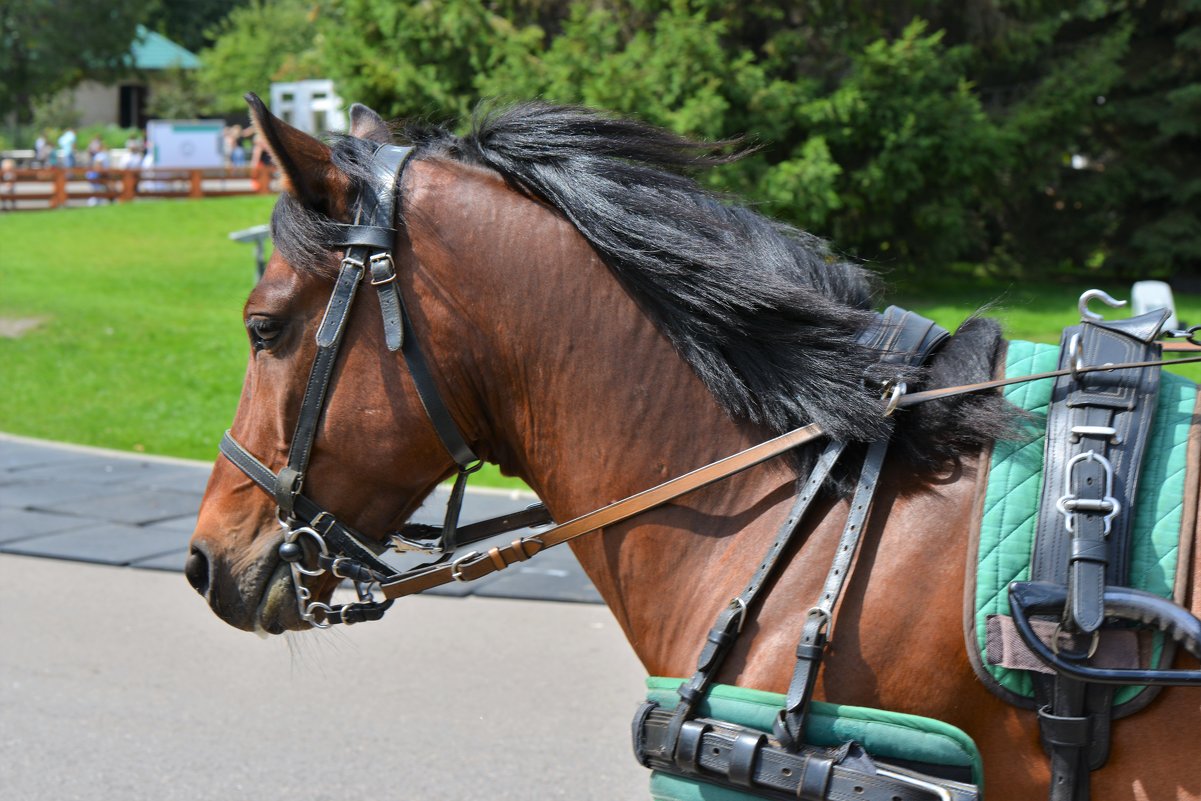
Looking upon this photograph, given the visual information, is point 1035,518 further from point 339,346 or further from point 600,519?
point 339,346

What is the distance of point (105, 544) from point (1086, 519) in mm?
5698

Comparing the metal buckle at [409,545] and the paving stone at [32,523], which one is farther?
the paving stone at [32,523]

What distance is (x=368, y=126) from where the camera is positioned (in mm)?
2250

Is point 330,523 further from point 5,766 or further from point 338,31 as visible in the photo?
point 338,31

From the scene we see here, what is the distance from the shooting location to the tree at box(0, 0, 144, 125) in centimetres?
3897

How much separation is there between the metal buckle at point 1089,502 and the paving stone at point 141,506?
236 inches

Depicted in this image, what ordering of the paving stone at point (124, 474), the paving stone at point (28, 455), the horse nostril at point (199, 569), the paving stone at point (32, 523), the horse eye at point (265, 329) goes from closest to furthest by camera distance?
the horse eye at point (265, 329), the horse nostril at point (199, 569), the paving stone at point (32, 523), the paving stone at point (124, 474), the paving stone at point (28, 455)

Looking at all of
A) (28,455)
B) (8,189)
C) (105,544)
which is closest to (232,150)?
(8,189)

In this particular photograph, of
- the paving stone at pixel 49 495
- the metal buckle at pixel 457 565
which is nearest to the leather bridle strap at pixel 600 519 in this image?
the metal buckle at pixel 457 565

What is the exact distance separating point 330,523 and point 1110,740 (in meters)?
1.32

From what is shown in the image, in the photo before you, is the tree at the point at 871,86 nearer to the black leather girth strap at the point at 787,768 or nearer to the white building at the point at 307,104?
the black leather girth strap at the point at 787,768

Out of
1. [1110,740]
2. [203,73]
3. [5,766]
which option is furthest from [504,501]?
[203,73]

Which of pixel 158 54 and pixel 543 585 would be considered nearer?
pixel 543 585

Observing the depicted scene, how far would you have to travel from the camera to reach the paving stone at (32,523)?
6.35m
